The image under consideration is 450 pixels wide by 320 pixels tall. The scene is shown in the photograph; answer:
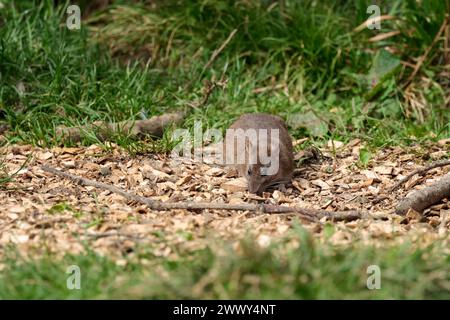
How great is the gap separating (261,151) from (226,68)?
71.7 inches

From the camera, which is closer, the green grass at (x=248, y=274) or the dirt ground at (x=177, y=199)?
the green grass at (x=248, y=274)

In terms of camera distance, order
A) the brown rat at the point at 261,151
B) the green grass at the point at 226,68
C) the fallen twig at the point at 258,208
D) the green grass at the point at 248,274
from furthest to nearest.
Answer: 1. the green grass at the point at 226,68
2. the brown rat at the point at 261,151
3. the fallen twig at the point at 258,208
4. the green grass at the point at 248,274

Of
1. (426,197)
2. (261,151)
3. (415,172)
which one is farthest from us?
(261,151)

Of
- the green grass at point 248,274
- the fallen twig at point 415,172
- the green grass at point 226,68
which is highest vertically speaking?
the green grass at point 226,68

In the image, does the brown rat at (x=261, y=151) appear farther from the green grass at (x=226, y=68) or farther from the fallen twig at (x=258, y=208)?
the fallen twig at (x=258, y=208)

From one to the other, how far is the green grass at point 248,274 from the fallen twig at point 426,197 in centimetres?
131

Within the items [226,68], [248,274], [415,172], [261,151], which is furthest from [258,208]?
[226,68]

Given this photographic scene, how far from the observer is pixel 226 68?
26.4 feet

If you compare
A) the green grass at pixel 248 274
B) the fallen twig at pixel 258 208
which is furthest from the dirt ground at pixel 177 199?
the green grass at pixel 248 274

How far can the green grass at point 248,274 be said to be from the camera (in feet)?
12.4

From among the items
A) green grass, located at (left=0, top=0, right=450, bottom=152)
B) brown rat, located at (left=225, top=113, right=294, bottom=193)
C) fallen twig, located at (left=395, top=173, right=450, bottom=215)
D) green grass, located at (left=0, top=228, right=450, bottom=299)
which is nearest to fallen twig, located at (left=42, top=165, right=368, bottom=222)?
fallen twig, located at (left=395, top=173, right=450, bottom=215)

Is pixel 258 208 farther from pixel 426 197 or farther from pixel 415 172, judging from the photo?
pixel 415 172

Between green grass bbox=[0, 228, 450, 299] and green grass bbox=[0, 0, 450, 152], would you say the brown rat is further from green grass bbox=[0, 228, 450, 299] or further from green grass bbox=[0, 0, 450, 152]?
green grass bbox=[0, 228, 450, 299]
